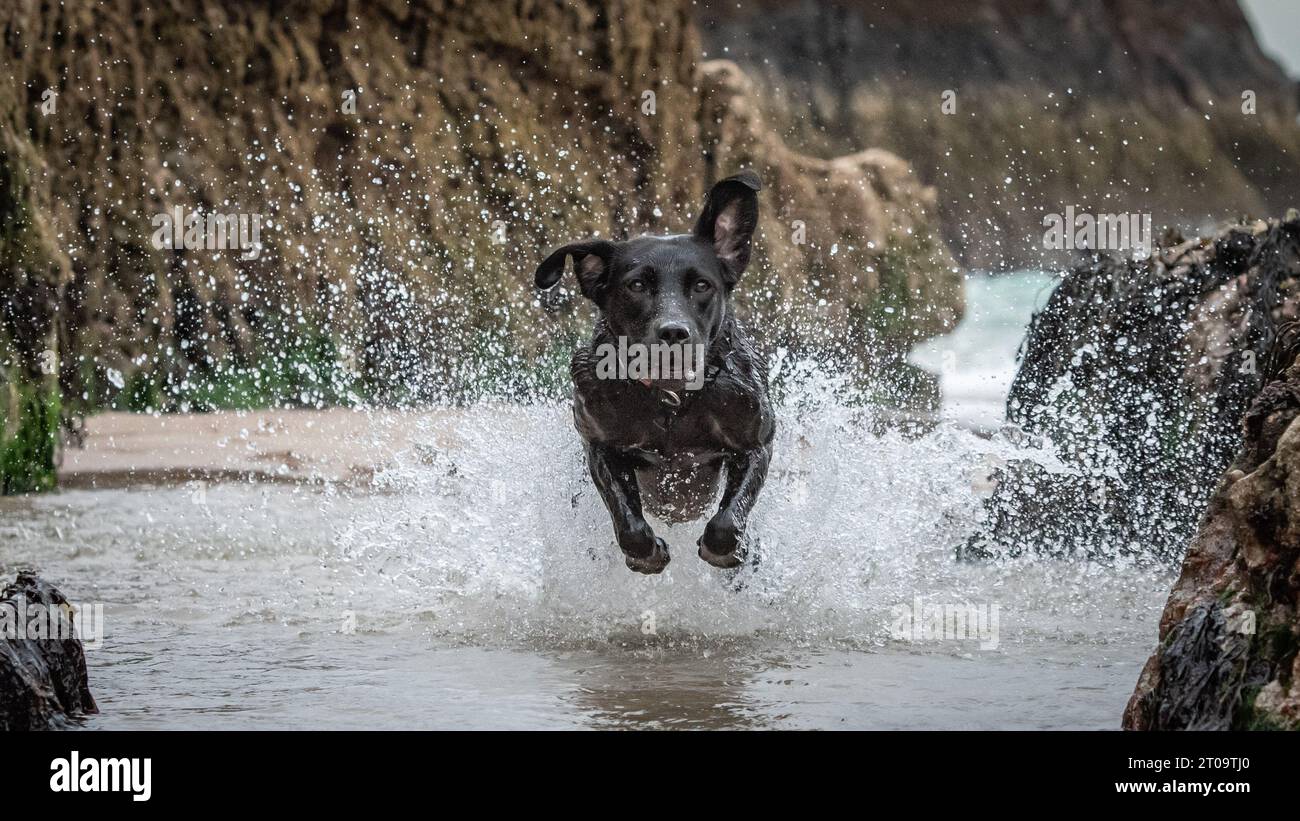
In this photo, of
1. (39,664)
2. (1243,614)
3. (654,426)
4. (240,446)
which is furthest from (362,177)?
(1243,614)

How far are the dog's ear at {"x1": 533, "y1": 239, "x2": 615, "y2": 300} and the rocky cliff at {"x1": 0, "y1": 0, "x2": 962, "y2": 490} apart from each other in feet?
18.7

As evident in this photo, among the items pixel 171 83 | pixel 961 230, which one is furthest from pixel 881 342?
pixel 961 230

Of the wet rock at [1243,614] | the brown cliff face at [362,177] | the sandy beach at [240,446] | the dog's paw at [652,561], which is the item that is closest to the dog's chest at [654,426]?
the dog's paw at [652,561]

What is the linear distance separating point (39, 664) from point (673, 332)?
6.75 feet

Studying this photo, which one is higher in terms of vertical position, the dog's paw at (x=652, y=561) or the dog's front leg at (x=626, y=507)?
the dog's front leg at (x=626, y=507)

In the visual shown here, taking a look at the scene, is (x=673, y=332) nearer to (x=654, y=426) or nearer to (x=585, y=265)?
(x=654, y=426)

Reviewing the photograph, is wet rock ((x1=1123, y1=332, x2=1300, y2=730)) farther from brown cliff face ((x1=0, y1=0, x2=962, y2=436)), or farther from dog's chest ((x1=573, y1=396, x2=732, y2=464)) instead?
brown cliff face ((x1=0, y1=0, x2=962, y2=436))

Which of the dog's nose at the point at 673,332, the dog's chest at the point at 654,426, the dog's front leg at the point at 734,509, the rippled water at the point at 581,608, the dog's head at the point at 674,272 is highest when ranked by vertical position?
the dog's head at the point at 674,272

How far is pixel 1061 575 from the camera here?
627 centimetres

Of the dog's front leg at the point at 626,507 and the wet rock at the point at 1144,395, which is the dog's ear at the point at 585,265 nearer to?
the dog's front leg at the point at 626,507

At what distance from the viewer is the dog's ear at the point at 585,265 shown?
5301 mm

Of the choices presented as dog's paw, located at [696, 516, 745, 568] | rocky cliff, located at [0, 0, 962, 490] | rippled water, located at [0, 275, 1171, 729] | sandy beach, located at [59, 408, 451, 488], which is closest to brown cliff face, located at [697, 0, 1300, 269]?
rocky cliff, located at [0, 0, 962, 490]

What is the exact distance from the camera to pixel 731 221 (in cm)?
543

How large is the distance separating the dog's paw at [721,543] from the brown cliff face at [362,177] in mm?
6608
